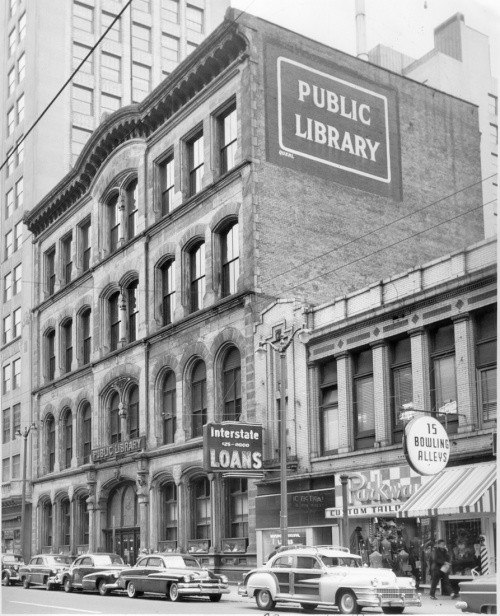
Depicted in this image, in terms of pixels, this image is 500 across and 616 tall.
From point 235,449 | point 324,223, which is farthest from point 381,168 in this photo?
point 235,449

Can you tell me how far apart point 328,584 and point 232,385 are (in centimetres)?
1430

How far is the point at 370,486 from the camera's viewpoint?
2700 cm

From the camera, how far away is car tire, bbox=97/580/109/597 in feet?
94.4

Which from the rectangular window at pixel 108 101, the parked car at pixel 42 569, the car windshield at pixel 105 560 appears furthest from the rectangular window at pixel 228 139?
the parked car at pixel 42 569

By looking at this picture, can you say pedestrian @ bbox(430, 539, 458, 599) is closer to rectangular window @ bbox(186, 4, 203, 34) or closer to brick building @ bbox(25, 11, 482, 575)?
brick building @ bbox(25, 11, 482, 575)

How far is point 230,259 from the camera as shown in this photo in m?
34.7

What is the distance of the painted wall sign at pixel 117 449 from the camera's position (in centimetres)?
3834

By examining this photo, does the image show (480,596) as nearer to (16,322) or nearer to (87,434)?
(87,434)

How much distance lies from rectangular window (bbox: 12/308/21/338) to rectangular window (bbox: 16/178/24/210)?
5.71 meters

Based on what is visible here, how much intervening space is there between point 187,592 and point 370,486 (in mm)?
5887

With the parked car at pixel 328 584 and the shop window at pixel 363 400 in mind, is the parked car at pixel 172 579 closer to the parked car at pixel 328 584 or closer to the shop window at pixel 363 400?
the parked car at pixel 328 584

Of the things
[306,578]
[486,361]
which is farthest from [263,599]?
[486,361]

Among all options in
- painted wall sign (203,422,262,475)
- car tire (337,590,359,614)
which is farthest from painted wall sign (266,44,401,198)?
car tire (337,590,359,614)

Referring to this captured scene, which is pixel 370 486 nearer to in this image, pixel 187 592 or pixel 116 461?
pixel 187 592
